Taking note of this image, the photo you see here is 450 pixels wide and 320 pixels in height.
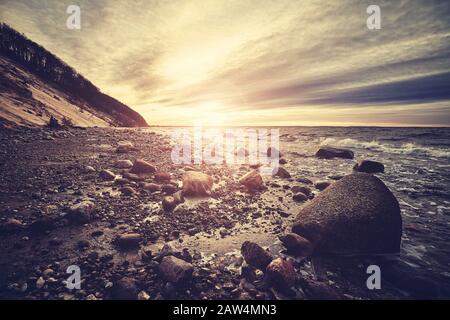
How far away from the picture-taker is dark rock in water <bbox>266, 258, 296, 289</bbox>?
152 inches

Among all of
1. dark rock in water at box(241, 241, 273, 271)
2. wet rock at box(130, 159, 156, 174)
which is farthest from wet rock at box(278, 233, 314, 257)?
wet rock at box(130, 159, 156, 174)

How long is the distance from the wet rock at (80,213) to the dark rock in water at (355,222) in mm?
4944

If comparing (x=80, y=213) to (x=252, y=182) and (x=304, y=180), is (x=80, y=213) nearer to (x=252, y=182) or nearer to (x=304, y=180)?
(x=252, y=182)

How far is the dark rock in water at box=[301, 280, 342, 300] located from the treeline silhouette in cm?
3061

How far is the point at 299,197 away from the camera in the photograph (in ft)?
25.7

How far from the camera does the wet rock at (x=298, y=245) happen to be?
15.6ft

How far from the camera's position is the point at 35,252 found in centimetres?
410

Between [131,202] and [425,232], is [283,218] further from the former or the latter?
[131,202]

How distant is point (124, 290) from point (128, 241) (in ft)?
4.23

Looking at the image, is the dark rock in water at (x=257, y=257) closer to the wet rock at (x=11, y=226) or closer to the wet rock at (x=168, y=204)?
the wet rock at (x=168, y=204)

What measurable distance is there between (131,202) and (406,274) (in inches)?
261

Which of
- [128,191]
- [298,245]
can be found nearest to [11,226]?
[128,191]

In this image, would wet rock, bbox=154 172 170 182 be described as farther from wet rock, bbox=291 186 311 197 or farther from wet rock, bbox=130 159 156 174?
wet rock, bbox=291 186 311 197

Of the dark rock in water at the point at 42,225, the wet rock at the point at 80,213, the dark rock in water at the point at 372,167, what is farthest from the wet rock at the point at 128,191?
the dark rock in water at the point at 372,167
